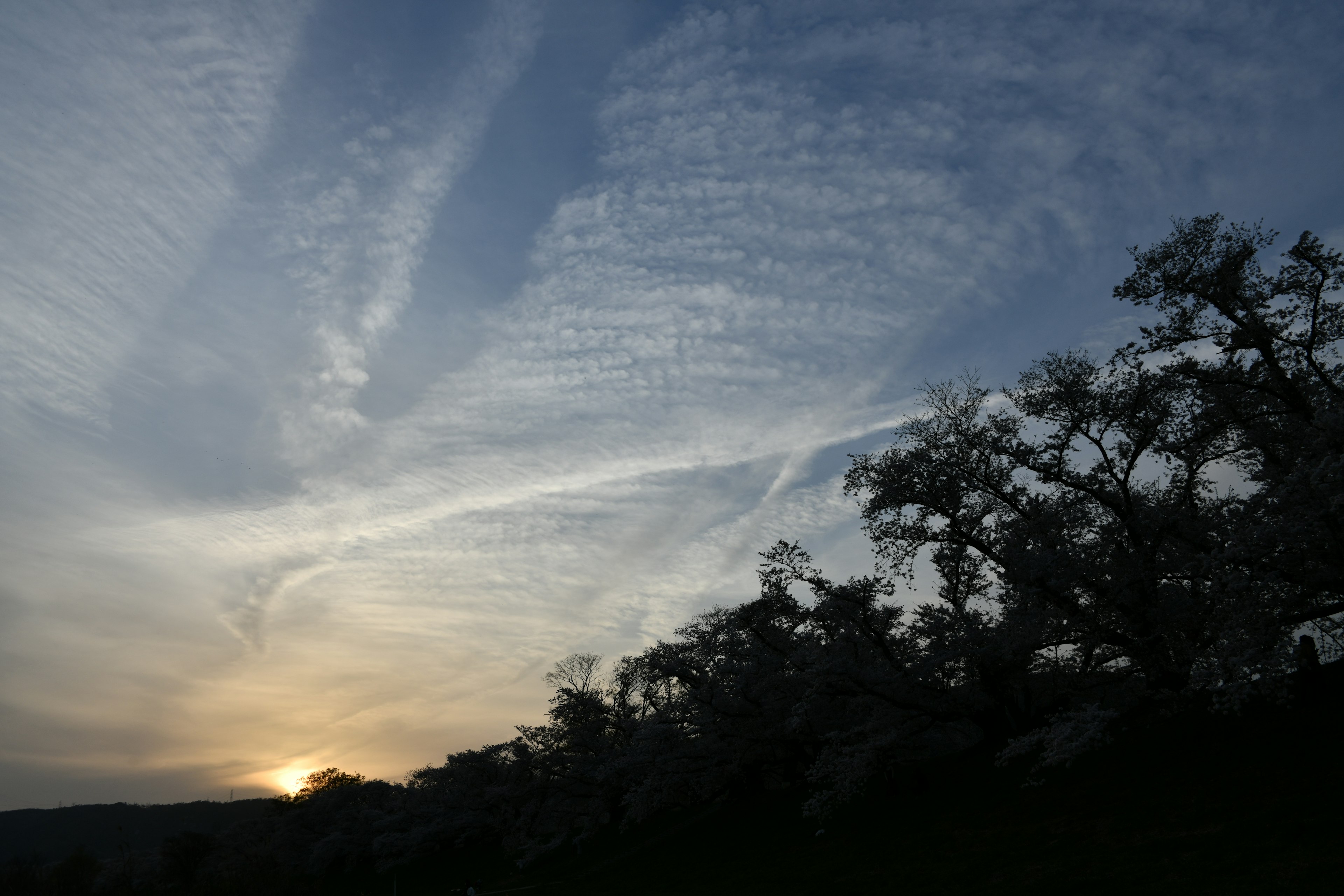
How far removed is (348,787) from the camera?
91.4 m

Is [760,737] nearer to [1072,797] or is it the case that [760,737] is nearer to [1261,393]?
[1072,797]

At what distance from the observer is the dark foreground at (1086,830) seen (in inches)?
706

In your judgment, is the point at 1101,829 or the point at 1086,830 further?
the point at 1086,830

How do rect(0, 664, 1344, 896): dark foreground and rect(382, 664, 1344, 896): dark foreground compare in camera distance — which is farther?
rect(0, 664, 1344, 896): dark foreground

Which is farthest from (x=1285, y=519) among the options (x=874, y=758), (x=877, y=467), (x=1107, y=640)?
(x=874, y=758)

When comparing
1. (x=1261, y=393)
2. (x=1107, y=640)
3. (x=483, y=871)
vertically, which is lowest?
(x=483, y=871)

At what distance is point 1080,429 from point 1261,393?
17.4 ft

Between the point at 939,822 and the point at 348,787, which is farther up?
the point at 348,787

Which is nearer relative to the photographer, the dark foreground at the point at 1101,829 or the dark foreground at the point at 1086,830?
the dark foreground at the point at 1101,829

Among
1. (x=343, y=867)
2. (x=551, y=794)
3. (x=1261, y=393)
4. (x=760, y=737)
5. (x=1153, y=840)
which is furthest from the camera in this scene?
(x=343, y=867)

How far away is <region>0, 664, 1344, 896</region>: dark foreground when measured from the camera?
58.9 feet

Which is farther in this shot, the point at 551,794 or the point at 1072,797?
the point at 551,794

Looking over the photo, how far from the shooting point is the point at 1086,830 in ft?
75.9

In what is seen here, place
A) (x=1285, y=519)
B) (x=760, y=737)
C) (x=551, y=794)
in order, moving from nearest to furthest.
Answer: (x=1285, y=519), (x=760, y=737), (x=551, y=794)
